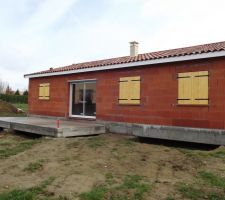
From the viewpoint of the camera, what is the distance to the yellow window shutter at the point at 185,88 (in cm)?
1095

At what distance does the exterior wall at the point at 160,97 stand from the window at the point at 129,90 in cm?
20

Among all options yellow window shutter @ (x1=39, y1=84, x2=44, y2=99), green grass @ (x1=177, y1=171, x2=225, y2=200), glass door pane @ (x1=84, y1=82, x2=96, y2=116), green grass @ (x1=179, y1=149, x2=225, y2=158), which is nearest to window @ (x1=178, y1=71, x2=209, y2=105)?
green grass @ (x1=179, y1=149, x2=225, y2=158)

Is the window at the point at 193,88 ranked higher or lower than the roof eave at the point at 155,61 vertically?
lower

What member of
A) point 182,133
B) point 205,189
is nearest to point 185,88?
point 182,133

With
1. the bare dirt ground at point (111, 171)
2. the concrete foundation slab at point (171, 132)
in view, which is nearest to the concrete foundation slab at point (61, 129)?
the concrete foundation slab at point (171, 132)

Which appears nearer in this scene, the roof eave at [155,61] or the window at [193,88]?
the roof eave at [155,61]

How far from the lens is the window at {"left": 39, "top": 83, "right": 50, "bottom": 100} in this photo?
17750 millimetres

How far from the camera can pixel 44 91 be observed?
1803 centimetres

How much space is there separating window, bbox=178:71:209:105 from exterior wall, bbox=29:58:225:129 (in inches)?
5.8

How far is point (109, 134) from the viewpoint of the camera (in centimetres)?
1341

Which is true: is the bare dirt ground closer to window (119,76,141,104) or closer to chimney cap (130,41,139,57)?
window (119,76,141,104)

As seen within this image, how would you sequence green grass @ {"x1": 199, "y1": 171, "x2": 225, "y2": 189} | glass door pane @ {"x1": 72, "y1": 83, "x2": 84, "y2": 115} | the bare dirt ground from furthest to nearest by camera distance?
glass door pane @ {"x1": 72, "y1": 83, "x2": 84, "y2": 115}
green grass @ {"x1": 199, "y1": 171, "x2": 225, "y2": 189}
the bare dirt ground

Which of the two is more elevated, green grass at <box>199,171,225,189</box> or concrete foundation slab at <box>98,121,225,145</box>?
concrete foundation slab at <box>98,121,225,145</box>

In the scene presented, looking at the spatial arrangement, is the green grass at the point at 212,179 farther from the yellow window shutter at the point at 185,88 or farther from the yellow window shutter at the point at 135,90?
the yellow window shutter at the point at 135,90
